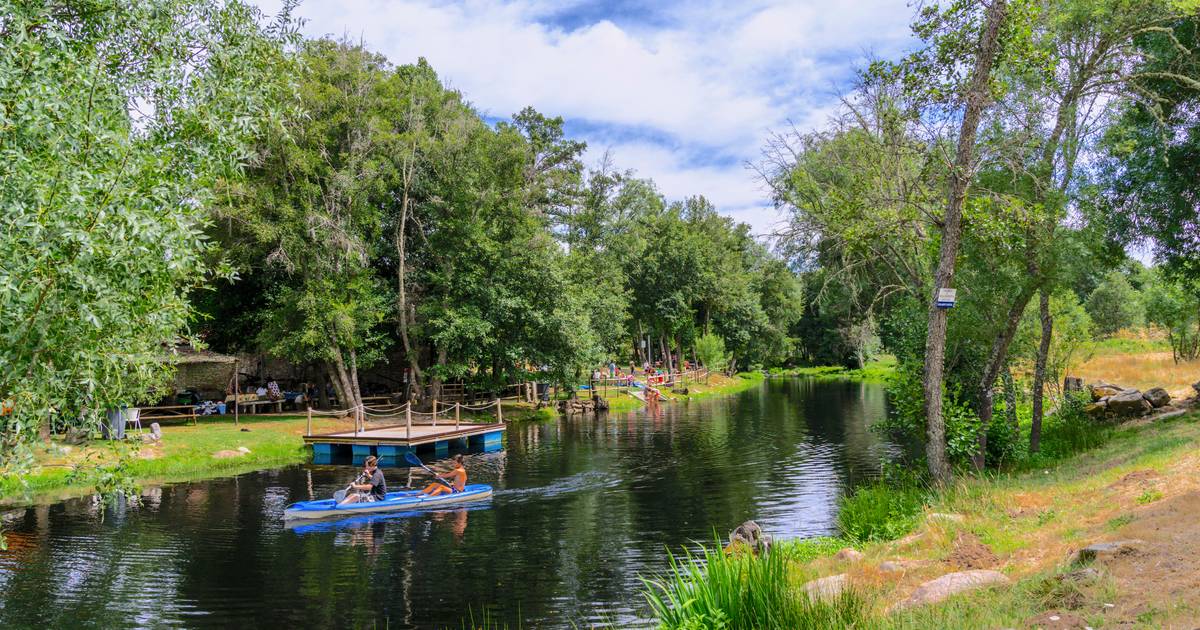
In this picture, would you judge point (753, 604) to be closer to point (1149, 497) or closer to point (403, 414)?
point (1149, 497)

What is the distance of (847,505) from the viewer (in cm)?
1408

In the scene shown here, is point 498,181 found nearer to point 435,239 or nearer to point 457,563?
point 435,239

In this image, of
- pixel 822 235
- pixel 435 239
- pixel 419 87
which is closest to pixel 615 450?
pixel 822 235

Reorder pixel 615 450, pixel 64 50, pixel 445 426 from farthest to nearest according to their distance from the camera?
1. pixel 445 426
2. pixel 615 450
3. pixel 64 50

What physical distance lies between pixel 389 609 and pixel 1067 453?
15.4 meters

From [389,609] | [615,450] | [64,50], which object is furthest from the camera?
[615,450]

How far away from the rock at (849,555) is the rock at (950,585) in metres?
2.50

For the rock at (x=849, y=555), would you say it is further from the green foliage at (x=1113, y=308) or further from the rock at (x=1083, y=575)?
the green foliage at (x=1113, y=308)

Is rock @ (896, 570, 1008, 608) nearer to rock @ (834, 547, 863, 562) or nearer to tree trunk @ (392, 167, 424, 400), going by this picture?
rock @ (834, 547, 863, 562)

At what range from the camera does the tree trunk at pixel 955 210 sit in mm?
12273

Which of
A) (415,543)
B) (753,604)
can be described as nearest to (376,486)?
(415,543)

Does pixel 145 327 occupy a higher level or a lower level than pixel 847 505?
higher

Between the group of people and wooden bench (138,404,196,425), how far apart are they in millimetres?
12693

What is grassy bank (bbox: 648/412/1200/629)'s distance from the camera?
20.6 ft
